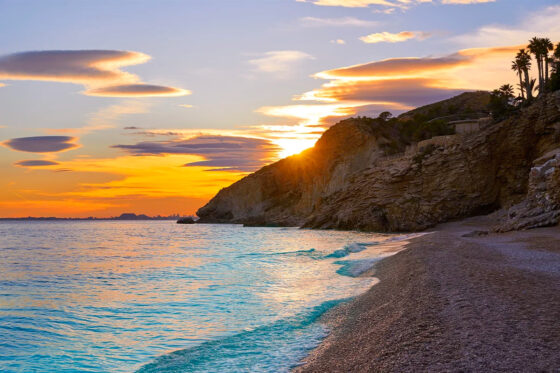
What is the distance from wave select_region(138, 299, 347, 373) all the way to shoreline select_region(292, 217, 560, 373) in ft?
1.34

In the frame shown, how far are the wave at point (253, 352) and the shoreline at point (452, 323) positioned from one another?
41 centimetres

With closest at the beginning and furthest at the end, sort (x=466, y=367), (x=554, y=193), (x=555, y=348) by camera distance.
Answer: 1. (x=466, y=367)
2. (x=555, y=348)
3. (x=554, y=193)

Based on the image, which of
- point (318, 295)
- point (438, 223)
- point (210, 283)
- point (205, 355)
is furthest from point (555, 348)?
point (438, 223)

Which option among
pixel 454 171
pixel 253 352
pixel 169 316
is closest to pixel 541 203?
pixel 454 171

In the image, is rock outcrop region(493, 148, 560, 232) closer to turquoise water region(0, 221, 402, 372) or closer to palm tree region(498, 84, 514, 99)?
turquoise water region(0, 221, 402, 372)

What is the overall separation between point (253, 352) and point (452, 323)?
3925 millimetres

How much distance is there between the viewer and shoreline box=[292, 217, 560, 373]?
575cm

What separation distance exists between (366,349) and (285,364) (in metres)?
1.57

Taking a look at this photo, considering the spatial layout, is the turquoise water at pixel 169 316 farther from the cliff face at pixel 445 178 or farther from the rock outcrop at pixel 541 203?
the cliff face at pixel 445 178

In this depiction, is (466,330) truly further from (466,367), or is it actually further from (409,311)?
(409,311)

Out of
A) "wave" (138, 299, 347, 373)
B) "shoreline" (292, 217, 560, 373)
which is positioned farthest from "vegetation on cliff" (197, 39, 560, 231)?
"wave" (138, 299, 347, 373)

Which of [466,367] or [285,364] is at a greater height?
[466,367]

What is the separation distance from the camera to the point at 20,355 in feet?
33.3

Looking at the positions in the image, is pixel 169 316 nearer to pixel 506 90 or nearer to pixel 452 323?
pixel 452 323
